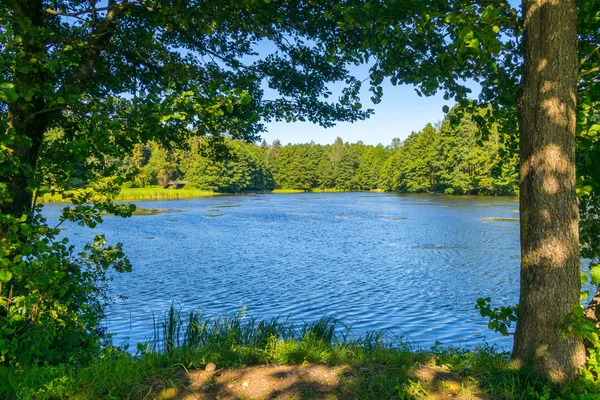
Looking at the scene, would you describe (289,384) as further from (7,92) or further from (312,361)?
(7,92)

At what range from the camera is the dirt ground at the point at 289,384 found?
3.63 m

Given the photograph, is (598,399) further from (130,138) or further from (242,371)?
(130,138)

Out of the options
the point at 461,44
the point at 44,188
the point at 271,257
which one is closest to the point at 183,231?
the point at 271,257

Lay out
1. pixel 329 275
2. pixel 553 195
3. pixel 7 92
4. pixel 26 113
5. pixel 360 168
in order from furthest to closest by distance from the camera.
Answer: pixel 360 168 → pixel 329 275 → pixel 26 113 → pixel 7 92 → pixel 553 195

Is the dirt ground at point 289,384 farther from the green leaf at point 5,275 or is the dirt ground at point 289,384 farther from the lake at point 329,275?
the lake at point 329,275

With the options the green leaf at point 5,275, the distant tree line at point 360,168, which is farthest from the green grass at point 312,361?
the distant tree line at point 360,168

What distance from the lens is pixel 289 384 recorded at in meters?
3.82

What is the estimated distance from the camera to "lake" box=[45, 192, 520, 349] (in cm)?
1102

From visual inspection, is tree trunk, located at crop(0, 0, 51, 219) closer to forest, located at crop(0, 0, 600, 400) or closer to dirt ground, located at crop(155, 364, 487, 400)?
forest, located at crop(0, 0, 600, 400)

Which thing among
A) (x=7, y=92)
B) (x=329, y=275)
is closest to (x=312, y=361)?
(x=7, y=92)

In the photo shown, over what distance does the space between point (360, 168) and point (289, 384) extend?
11052 centimetres

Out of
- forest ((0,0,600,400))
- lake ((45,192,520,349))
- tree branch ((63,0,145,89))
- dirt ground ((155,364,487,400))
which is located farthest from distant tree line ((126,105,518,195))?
dirt ground ((155,364,487,400))

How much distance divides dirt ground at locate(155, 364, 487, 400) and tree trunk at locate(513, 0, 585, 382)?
0.76 metres

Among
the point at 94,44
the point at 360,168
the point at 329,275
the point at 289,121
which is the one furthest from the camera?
the point at 360,168
